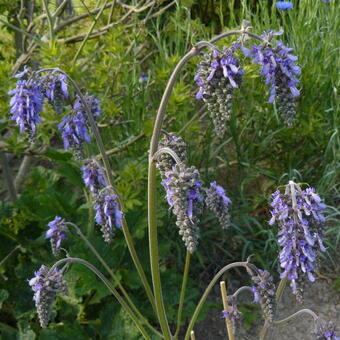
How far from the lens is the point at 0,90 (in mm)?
3166

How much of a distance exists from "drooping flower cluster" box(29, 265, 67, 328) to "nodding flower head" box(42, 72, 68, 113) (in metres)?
0.55

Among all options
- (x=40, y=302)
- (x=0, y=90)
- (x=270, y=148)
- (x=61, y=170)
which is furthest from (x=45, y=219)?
(x=270, y=148)

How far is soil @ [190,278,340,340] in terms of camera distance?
10.3 ft

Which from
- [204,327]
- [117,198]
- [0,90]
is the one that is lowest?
[204,327]

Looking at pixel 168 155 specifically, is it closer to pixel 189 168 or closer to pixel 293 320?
pixel 189 168

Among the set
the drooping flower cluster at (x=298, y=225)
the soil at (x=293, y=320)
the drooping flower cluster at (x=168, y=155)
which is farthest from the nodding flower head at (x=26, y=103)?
the soil at (x=293, y=320)

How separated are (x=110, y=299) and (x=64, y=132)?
4.14 feet

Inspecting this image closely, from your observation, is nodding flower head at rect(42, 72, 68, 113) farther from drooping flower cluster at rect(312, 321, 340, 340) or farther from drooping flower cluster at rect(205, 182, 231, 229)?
drooping flower cluster at rect(312, 321, 340, 340)

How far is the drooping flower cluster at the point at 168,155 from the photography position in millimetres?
1759

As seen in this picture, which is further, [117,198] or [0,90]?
[0,90]

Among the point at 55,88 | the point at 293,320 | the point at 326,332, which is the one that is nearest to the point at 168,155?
the point at 55,88

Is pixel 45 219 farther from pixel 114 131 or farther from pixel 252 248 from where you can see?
pixel 252 248

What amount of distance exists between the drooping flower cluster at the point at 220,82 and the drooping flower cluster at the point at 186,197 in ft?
0.49

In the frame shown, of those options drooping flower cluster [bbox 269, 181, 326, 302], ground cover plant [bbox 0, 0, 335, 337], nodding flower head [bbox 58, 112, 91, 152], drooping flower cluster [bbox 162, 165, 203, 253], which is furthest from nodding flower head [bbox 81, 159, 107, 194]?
drooping flower cluster [bbox 269, 181, 326, 302]
